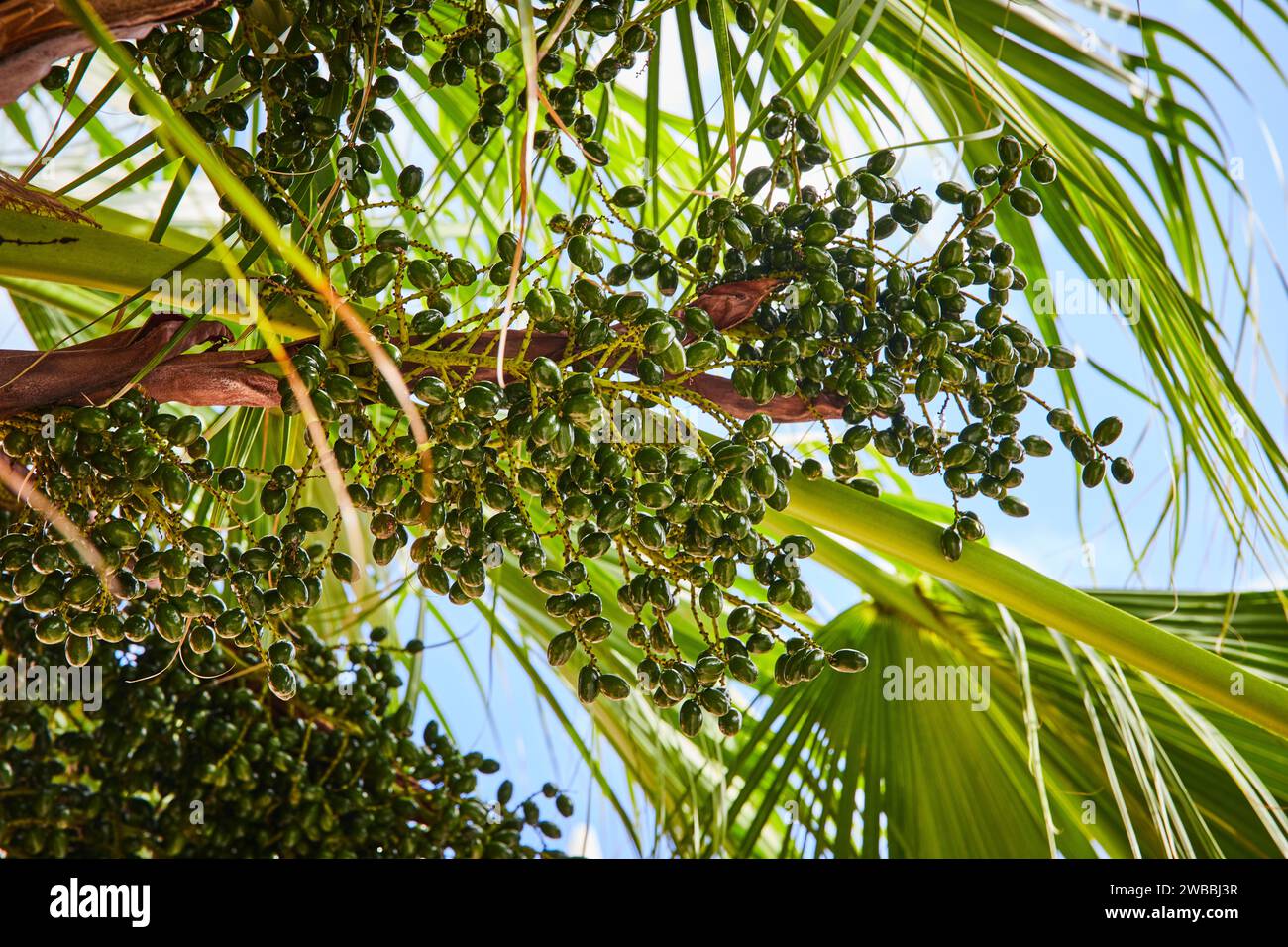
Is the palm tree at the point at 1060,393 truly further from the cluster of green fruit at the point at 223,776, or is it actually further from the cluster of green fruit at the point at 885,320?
the cluster of green fruit at the point at 223,776

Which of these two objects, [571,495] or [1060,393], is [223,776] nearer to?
[571,495]

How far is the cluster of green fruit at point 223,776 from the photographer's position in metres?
1.34

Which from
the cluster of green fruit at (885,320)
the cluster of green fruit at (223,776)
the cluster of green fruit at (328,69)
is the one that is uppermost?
the cluster of green fruit at (328,69)

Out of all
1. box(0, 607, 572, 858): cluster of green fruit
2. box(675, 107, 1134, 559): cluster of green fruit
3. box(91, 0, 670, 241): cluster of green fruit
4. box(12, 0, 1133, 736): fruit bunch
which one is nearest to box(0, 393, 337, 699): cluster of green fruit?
box(12, 0, 1133, 736): fruit bunch

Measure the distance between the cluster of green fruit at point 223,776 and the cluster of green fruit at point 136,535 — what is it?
0.51 m

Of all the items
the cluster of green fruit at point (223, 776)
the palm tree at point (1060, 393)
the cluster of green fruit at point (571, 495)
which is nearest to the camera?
the cluster of green fruit at point (571, 495)

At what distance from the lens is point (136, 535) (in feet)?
2.69

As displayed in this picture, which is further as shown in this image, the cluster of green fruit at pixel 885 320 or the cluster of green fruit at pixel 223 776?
the cluster of green fruit at pixel 223 776

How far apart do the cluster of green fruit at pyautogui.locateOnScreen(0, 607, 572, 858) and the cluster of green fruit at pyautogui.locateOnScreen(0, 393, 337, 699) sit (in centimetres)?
51

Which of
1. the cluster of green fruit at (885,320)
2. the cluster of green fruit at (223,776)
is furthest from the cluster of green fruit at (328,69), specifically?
the cluster of green fruit at (223,776)

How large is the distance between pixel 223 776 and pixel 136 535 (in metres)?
0.62
